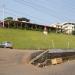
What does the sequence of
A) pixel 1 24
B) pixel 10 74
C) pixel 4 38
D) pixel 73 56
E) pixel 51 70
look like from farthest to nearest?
pixel 1 24, pixel 4 38, pixel 73 56, pixel 51 70, pixel 10 74

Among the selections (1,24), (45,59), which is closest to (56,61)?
(45,59)

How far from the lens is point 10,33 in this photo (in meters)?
51.5

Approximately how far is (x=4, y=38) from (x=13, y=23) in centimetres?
1565

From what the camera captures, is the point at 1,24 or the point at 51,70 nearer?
the point at 51,70

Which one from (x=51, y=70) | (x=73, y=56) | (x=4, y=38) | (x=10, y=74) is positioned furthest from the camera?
A: (x=4, y=38)

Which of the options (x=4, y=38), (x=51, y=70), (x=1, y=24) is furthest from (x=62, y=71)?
(x=1, y=24)

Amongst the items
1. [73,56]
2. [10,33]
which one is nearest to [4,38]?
[10,33]

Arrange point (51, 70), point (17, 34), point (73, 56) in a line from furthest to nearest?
point (17, 34) → point (73, 56) → point (51, 70)

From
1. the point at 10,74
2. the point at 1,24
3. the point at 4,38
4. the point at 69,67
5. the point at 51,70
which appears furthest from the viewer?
the point at 1,24

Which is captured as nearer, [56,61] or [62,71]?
[62,71]

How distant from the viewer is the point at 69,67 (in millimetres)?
19547

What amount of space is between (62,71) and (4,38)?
31.2 metres

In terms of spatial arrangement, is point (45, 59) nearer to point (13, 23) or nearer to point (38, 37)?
point (38, 37)

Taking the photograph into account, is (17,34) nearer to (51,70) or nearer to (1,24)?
(1,24)
